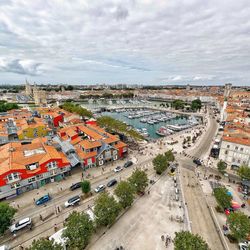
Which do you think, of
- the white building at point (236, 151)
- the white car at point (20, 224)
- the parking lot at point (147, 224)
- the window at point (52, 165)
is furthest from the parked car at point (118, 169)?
Result: the white building at point (236, 151)

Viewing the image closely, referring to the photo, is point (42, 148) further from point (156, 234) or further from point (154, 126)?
point (154, 126)

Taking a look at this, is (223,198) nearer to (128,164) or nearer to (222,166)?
(222,166)

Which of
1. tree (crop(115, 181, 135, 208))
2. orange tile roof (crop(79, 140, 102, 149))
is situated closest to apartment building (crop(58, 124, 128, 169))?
orange tile roof (crop(79, 140, 102, 149))

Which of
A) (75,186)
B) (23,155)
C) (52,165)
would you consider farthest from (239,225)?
(23,155)

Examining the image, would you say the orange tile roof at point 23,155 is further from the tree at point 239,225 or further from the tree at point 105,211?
the tree at point 239,225

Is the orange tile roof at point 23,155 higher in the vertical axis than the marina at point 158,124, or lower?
higher

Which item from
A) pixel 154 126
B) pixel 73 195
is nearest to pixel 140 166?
pixel 73 195
